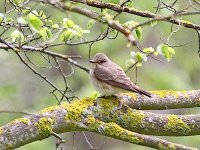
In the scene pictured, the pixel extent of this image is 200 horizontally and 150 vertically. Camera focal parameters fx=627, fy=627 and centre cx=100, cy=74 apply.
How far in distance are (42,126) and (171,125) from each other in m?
1.05

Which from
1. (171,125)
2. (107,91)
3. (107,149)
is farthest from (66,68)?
(171,125)

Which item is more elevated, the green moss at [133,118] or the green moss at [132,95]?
the green moss at [132,95]

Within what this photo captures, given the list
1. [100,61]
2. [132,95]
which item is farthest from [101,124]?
[100,61]

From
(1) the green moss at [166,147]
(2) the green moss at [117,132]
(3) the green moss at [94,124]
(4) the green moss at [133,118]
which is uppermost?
(4) the green moss at [133,118]

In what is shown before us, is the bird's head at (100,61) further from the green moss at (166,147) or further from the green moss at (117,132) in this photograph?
the green moss at (166,147)

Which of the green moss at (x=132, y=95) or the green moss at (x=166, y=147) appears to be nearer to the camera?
the green moss at (x=166, y=147)

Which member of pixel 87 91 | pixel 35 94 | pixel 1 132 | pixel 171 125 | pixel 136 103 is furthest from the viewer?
pixel 35 94

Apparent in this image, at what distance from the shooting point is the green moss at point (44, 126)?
14.7 ft

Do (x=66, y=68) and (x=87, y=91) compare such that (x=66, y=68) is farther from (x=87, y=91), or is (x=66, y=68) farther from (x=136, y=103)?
(x=136, y=103)

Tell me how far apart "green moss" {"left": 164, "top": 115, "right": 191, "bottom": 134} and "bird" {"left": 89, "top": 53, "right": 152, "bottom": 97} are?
0.58 meters

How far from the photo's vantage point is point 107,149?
1422 cm

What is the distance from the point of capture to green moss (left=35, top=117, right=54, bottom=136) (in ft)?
14.7

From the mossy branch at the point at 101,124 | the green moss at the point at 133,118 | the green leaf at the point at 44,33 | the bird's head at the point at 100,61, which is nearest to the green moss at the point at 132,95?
the mossy branch at the point at 101,124

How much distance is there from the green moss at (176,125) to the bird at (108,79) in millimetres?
581
